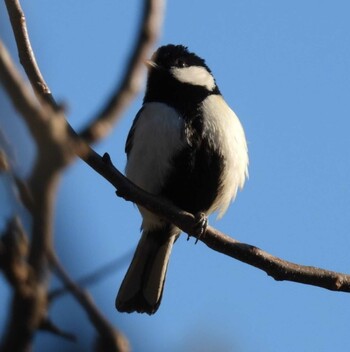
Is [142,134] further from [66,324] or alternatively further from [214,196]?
[66,324]

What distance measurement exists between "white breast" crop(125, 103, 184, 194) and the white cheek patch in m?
0.38

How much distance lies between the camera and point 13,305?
0.98 metres

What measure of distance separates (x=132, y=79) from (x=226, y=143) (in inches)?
113

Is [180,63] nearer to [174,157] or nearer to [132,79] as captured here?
[174,157]

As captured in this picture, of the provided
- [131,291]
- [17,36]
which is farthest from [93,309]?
[131,291]

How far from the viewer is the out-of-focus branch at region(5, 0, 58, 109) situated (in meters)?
2.83

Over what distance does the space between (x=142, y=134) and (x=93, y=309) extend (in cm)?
294

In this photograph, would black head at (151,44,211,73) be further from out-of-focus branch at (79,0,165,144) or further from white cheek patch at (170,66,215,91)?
out-of-focus branch at (79,0,165,144)

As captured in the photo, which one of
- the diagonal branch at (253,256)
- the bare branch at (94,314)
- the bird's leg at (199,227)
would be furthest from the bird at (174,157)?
the bare branch at (94,314)

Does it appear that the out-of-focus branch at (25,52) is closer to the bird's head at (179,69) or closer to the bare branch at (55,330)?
the bird's head at (179,69)

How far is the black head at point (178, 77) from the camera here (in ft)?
14.1

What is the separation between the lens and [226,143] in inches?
162

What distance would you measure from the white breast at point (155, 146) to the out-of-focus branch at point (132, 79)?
2553mm

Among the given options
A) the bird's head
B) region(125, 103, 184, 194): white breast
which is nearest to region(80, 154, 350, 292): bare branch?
region(125, 103, 184, 194): white breast
